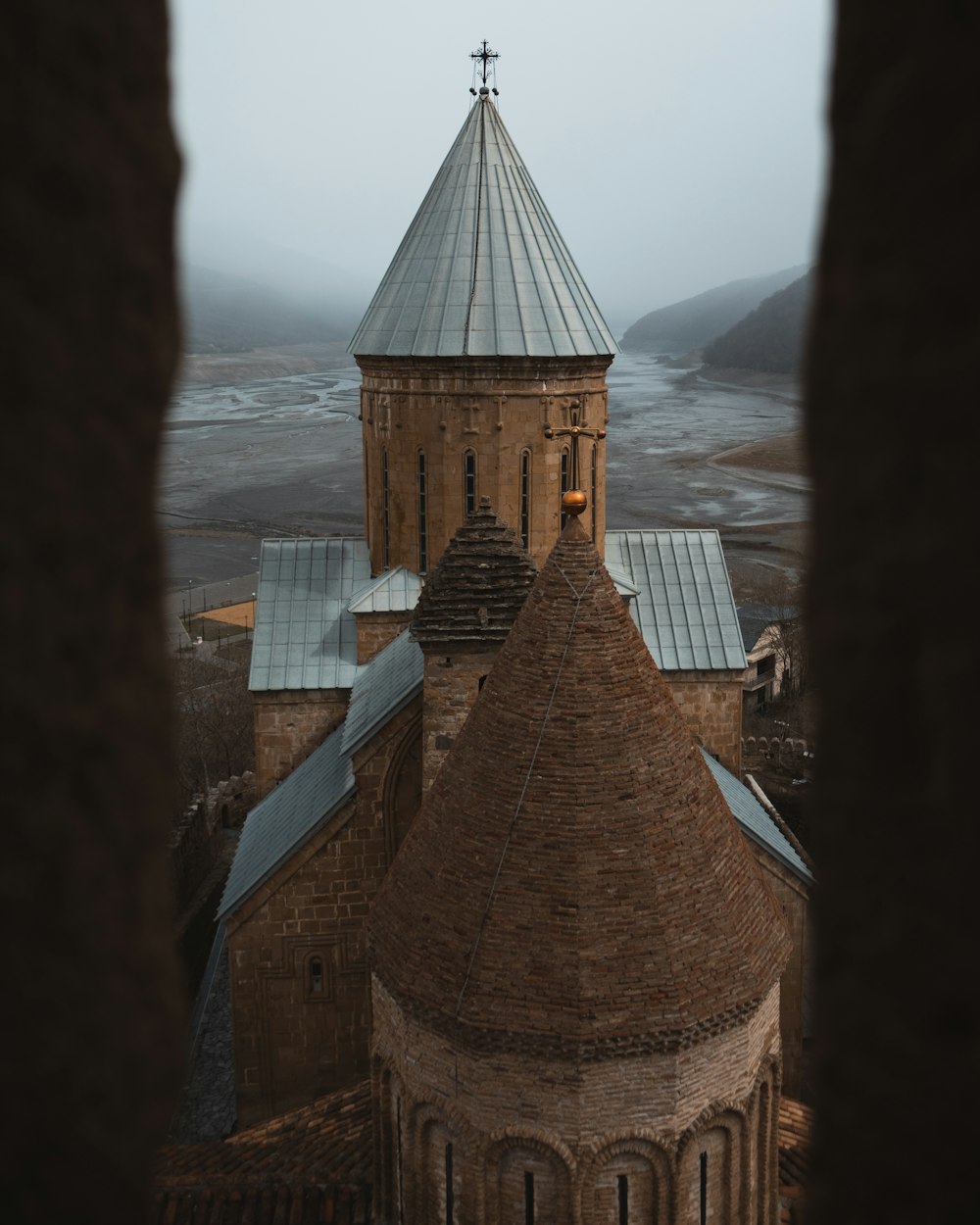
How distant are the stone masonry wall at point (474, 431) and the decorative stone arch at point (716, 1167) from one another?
7.20m

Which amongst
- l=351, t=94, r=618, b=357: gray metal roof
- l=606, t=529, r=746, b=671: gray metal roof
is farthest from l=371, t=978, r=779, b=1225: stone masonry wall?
l=351, t=94, r=618, b=357: gray metal roof

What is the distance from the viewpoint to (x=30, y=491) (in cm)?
108

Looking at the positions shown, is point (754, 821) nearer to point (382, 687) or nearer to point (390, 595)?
point (382, 687)

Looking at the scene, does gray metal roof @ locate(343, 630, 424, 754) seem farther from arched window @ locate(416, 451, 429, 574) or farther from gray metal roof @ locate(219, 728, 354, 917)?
arched window @ locate(416, 451, 429, 574)

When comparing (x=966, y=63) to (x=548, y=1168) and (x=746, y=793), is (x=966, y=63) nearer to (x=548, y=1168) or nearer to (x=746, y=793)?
(x=548, y=1168)

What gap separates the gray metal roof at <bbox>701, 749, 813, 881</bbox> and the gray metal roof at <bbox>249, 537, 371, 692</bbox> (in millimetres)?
4048

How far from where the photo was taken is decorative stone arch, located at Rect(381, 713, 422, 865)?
9.60 meters

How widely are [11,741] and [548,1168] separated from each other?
5353 millimetres

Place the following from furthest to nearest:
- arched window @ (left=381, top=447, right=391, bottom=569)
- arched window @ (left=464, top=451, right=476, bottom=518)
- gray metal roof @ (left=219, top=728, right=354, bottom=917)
Result: arched window @ (left=381, top=447, right=391, bottom=569) → arched window @ (left=464, top=451, right=476, bottom=518) → gray metal roof @ (left=219, top=728, right=354, bottom=917)

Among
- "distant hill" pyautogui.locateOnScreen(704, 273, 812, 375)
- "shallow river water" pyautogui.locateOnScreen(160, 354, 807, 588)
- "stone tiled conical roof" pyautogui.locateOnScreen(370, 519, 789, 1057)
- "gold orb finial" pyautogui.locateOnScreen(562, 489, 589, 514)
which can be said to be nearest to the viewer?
"stone tiled conical roof" pyautogui.locateOnScreen(370, 519, 789, 1057)

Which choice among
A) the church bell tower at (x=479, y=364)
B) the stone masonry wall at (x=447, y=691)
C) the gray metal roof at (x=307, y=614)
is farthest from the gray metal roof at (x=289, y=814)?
the church bell tower at (x=479, y=364)

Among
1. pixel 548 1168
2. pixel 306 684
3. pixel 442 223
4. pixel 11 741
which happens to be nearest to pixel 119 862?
pixel 11 741

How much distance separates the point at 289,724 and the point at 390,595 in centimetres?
178

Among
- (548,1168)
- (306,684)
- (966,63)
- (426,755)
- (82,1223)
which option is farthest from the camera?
(306,684)
